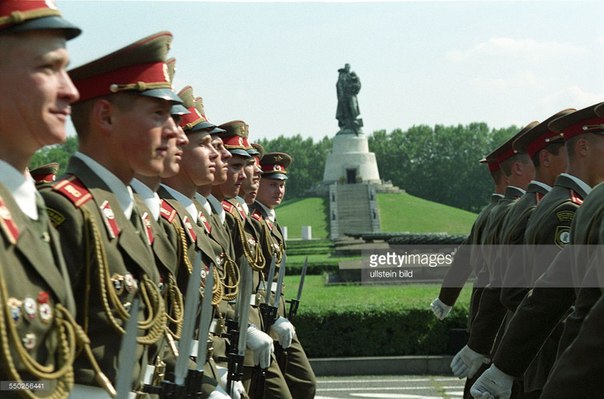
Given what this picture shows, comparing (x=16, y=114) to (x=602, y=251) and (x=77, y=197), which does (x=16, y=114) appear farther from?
(x=602, y=251)

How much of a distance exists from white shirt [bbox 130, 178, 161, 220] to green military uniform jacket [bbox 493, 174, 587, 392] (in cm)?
168

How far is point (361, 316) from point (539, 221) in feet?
29.6

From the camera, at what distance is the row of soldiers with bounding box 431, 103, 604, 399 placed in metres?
3.31

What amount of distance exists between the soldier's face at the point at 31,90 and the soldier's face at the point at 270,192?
7037 mm

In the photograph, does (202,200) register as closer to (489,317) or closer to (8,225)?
(489,317)

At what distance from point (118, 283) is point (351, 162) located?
205 feet

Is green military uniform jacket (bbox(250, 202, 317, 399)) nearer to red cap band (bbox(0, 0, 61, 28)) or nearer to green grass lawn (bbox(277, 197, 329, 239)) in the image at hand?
red cap band (bbox(0, 0, 61, 28))

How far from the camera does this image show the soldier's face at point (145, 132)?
3766mm

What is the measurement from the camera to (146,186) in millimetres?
4523

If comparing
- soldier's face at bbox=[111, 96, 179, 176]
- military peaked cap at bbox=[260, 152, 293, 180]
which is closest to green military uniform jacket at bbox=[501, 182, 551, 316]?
soldier's face at bbox=[111, 96, 179, 176]

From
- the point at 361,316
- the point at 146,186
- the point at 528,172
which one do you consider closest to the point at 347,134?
the point at 361,316

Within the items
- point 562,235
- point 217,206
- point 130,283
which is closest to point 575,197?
point 562,235

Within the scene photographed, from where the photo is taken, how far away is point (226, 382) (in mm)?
5262

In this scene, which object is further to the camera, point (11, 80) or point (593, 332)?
point (593, 332)
